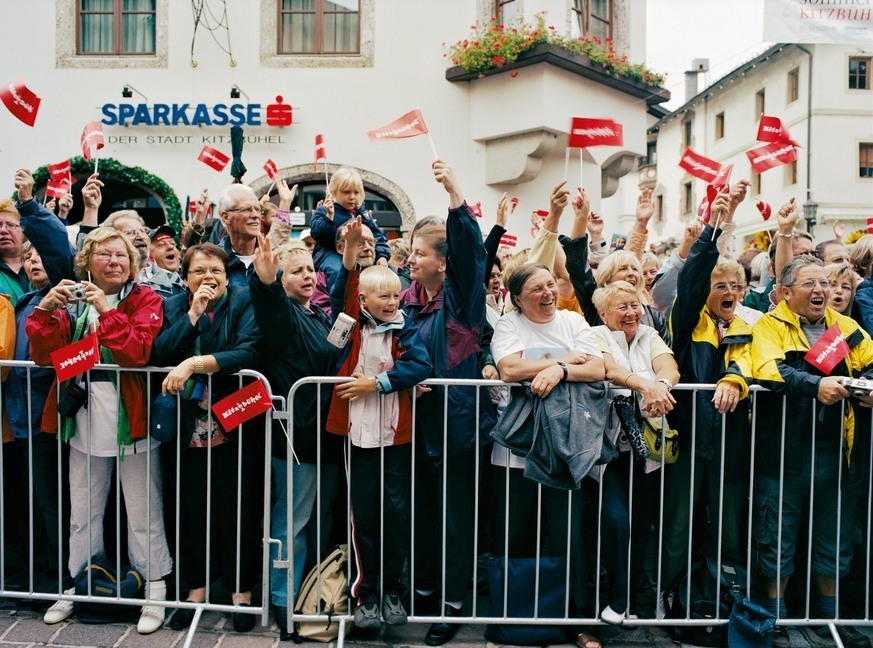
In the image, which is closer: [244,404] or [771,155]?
[244,404]

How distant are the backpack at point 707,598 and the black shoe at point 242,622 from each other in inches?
85.5

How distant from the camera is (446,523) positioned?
3.85 metres

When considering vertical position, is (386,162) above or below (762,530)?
above

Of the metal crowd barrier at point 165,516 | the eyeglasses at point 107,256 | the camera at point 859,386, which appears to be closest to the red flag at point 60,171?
the metal crowd barrier at point 165,516

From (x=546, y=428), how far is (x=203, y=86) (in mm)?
11014

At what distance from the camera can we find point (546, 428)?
3598 mm

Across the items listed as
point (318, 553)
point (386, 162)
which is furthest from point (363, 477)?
point (386, 162)

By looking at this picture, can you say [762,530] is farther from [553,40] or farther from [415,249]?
[553,40]

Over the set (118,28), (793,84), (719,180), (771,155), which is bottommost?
(719,180)

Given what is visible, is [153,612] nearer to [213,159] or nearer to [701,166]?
[701,166]

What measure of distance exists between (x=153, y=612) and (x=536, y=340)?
2395 millimetres

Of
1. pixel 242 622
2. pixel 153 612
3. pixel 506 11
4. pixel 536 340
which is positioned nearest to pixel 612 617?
pixel 536 340

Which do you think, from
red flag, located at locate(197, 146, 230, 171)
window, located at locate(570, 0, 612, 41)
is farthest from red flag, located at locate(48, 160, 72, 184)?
window, located at locate(570, 0, 612, 41)

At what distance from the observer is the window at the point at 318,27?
12.8m
